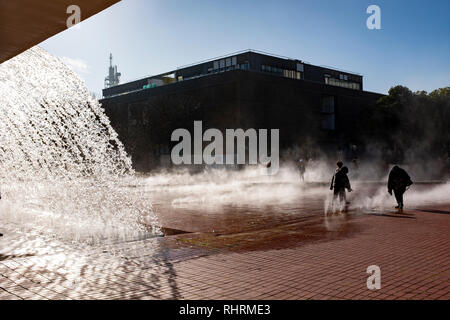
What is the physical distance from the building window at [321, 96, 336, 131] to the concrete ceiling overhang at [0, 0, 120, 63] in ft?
166

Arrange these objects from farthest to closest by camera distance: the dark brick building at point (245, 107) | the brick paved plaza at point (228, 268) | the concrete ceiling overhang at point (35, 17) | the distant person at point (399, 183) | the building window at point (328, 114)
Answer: the building window at point (328, 114) < the dark brick building at point (245, 107) < the distant person at point (399, 183) < the concrete ceiling overhang at point (35, 17) < the brick paved plaza at point (228, 268)

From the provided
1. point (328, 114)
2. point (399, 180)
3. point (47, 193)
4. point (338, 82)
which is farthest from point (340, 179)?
point (338, 82)

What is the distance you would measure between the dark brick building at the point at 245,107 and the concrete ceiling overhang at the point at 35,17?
1421 inches

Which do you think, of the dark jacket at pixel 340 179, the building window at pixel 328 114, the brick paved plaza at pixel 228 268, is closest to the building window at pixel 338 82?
the building window at pixel 328 114

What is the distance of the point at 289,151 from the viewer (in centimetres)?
4616

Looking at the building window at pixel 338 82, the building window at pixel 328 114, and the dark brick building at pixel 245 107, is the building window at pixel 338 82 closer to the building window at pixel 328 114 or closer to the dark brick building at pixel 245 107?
the dark brick building at pixel 245 107

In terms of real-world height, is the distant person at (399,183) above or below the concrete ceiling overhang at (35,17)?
below

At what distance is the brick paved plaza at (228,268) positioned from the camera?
190 inches

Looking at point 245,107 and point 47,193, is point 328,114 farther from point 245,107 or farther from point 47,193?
point 47,193

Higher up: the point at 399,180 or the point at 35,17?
the point at 35,17

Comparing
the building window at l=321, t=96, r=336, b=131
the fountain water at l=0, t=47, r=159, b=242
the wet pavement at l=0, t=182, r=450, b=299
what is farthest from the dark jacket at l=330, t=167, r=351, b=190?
the building window at l=321, t=96, r=336, b=131

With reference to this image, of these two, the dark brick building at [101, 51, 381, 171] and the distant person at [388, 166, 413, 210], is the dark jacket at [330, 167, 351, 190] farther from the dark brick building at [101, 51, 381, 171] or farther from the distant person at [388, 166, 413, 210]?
the dark brick building at [101, 51, 381, 171]

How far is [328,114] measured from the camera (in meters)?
55.5

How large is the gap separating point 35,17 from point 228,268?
15.0 feet
